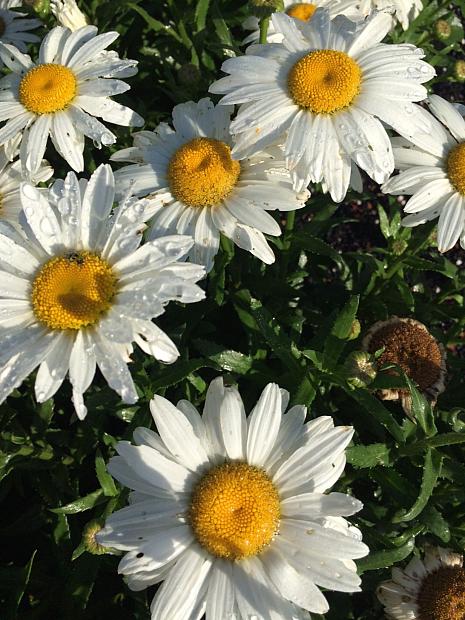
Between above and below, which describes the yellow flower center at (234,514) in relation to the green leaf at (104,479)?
above

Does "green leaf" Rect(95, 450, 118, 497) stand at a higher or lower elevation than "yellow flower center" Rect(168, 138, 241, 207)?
lower

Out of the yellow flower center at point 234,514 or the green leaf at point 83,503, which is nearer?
the yellow flower center at point 234,514

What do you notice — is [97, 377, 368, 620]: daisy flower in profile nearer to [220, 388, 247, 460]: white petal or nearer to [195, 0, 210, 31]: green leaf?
[220, 388, 247, 460]: white petal

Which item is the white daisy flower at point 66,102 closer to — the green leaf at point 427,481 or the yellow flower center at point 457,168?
the yellow flower center at point 457,168

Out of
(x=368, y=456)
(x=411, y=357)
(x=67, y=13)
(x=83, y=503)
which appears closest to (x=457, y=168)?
(x=411, y=357)

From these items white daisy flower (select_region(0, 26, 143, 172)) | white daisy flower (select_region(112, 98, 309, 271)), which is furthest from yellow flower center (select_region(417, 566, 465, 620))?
white daisy flower (select_region(0, 26, 143, 172))

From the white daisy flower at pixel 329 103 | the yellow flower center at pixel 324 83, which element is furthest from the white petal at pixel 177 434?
the yellow flower center at pixel 324 83

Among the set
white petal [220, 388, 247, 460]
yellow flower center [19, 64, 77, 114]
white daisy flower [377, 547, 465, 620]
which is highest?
yellow flower center [19, 64, 77, 114]
